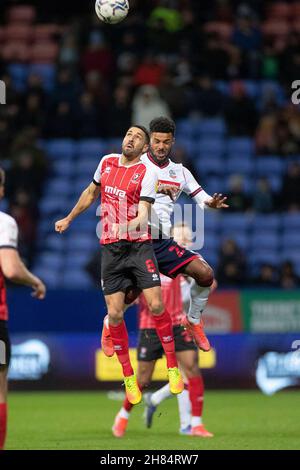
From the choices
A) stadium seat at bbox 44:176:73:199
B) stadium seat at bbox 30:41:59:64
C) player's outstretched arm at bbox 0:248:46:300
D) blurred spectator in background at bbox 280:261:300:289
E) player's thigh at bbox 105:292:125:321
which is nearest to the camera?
player's outstretched arm at bbox 0:248:46:300

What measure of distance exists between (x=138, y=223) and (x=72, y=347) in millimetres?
6999

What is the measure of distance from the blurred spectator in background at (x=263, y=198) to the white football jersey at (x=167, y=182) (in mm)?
8669

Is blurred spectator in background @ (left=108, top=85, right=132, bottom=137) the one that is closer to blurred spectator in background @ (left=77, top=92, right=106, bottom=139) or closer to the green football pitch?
blurred spectator in background @ (left=77, top=92, right=106, bottom=139)

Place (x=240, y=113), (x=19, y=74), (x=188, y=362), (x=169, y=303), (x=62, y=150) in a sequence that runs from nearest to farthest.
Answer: (x=188, y=362) → (x=169, y=303) → (x=240, y=113) → (x=62, y=150) → (x=19, y=74)

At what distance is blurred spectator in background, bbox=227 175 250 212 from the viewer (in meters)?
20.0

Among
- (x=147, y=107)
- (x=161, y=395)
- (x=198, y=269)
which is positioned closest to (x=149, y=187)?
(x=198, y=269)

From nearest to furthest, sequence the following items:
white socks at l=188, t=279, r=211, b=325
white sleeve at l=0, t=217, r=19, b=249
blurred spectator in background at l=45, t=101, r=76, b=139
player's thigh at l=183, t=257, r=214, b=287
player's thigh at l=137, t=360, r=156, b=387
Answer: white sleeve at l=0, t=217, r=19, b=249, player's thigh at l=183, t=257, r=214, b=287, white socks at l=188, t=279, r=211, b=325, player's thigh at l=137, t=360, r=156, b=387, blurred spectator in background at l=45, t=101, r=76, b=139

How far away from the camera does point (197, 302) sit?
39.1ft

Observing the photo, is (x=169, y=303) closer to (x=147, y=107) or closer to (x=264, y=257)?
(x=264, y=257)

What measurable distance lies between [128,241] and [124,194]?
1.37 ft

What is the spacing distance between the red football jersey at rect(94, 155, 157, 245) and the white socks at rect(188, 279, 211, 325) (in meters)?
0.86

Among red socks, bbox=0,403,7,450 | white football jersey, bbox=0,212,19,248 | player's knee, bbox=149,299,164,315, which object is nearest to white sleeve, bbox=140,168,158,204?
player's knee, bbox=149,299,164,315

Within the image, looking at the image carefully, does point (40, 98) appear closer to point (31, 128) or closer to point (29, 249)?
point (31, 128)

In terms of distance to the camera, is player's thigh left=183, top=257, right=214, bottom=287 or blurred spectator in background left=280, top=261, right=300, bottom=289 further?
blurred spectator in background left=280, top=261, right=300, bottom=289
